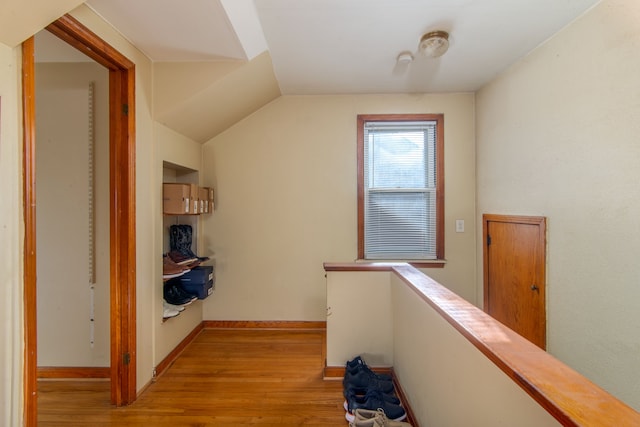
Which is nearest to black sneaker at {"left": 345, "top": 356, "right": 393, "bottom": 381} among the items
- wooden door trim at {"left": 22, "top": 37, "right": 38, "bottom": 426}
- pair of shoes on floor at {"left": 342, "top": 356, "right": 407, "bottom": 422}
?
pair of shoes on floor at {"left": 342, "top": 356, "right": 407, "bottom": 422}

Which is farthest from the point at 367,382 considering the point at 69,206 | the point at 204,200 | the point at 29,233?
the point at 69,206

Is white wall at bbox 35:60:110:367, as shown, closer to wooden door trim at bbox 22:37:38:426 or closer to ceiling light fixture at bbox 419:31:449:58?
wooden door trim at bbox 22:37:38:426

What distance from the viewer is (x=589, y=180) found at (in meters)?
1.71

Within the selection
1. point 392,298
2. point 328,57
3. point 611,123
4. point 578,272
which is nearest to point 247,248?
point 392,298

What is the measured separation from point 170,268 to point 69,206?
0.84 m

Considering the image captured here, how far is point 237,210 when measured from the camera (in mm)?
3082

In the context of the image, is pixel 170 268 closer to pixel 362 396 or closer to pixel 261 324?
pixel 261 324

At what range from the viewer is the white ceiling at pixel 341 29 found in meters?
1.66

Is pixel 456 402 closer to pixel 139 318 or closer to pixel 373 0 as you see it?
pixel 139 318

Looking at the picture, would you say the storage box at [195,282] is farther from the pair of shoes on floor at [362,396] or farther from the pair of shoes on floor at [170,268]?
the pair of shoes on floor at [362,396]

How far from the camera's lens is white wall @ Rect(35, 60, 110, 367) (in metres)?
Answer: 2.12

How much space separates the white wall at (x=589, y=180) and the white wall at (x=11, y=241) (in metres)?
2.87

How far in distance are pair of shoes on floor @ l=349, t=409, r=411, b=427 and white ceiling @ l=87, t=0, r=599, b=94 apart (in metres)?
2.35

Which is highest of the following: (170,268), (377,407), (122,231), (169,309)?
(122,231)
